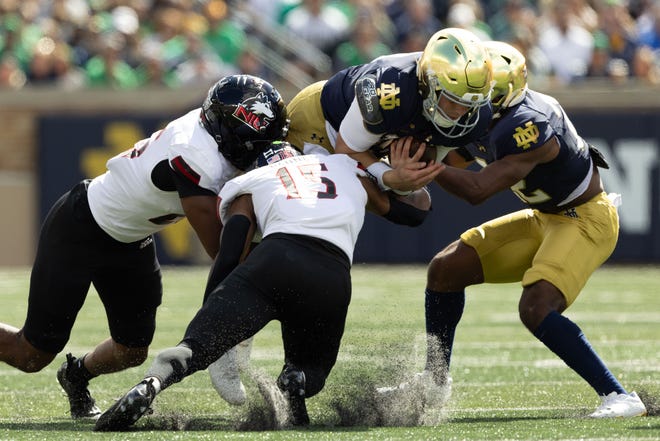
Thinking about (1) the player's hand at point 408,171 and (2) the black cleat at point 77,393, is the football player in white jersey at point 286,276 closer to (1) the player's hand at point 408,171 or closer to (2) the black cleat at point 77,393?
(1) the player's hand at point 408,171

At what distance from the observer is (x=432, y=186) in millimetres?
13773

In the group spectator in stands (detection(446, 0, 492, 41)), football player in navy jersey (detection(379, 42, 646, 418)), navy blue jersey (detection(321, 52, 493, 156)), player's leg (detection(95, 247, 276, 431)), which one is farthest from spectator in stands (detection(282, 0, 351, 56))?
player's leg (detection(95, 247, 276, 431))

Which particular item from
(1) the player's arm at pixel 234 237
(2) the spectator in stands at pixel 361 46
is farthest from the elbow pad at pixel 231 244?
(2) the spectator in stands at pixel 361 46

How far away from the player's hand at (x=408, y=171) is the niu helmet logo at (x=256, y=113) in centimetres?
53

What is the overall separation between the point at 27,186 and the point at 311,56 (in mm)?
3288

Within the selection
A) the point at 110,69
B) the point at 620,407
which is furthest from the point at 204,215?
the point at 110,69

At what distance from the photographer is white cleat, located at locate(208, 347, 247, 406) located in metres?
5.28

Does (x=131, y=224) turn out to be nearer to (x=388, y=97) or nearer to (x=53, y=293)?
(x=53, y=293)

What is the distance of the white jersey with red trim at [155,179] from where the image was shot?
17.1ft

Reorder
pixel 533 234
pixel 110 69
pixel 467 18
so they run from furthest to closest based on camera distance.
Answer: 1. pixel 467 18
2. pixel 110 69
3. pixel 533 234

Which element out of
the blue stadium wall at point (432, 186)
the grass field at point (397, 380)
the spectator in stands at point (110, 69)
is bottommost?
the blue stadium wall at point (432, 186)

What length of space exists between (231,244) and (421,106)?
40.5 inches

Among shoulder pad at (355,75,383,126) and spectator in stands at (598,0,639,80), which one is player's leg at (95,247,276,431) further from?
spectator in stands at (598,0,639,80)

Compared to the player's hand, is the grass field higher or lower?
lower
